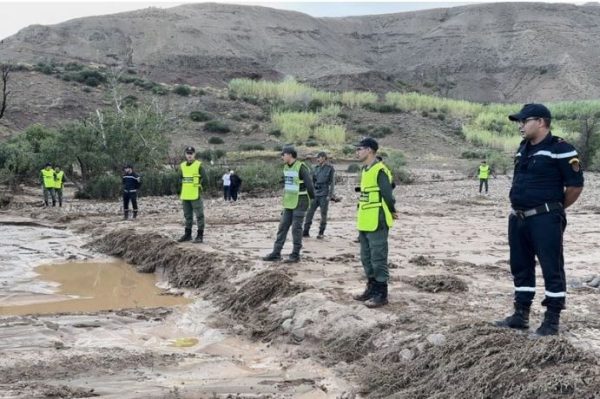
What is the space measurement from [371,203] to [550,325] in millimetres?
2424

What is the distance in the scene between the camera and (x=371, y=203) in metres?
7.30

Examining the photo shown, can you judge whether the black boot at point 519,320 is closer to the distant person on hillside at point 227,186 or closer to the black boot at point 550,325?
the black boot at point 550,325

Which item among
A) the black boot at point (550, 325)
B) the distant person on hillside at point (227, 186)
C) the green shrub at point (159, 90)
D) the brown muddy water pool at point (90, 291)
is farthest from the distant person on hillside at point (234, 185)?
the green shrub at point (159, 90)

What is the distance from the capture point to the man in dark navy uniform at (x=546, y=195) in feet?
17.8

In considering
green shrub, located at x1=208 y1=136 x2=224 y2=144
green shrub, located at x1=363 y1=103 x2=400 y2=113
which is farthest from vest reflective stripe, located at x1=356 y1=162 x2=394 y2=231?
green shrub, located at x1=363 y1=103 x2=400 y2=113

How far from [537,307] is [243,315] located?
127 inches

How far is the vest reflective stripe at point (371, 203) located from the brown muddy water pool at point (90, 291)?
→ 3.00 meters

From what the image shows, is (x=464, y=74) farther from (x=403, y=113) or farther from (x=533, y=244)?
(x=533, y=244)

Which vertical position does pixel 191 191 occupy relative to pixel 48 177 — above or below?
above

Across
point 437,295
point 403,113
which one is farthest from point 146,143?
point 403,113

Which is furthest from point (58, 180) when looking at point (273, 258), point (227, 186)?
point (273, 258)

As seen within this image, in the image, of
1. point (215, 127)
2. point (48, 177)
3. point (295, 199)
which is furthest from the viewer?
point (215, 127)

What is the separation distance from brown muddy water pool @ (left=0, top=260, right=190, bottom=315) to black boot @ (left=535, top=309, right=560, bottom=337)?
16.3 ft

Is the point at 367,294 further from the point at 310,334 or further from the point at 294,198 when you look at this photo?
the point at 294,198
